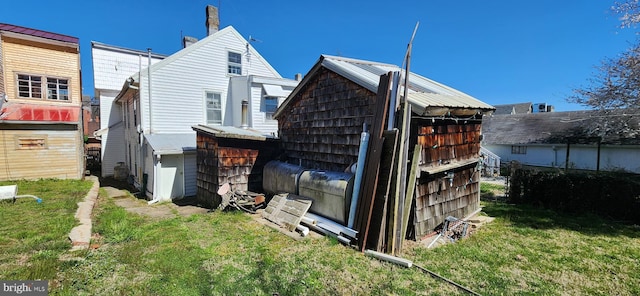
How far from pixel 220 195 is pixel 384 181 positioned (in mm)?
5531

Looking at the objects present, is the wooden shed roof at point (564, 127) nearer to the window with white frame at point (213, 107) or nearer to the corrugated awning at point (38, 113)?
the window with white frame at point (213, 107)

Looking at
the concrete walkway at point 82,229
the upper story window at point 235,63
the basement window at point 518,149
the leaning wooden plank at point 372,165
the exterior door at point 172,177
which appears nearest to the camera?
the concrete walkway at point 82,229

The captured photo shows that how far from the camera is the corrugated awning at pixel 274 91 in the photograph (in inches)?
553

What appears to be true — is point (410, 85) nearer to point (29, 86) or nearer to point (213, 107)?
point (213, 107)

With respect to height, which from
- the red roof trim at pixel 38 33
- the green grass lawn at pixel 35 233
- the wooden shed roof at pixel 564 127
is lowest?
the green grass lawn at pixel 35 233

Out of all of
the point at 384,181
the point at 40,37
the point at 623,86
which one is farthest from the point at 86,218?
the point at 623,86

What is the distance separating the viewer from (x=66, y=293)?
148 inches

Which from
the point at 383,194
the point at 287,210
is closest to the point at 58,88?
the point at 287,210

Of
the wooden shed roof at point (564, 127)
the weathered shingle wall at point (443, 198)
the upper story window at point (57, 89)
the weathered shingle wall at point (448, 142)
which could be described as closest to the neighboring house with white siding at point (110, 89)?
the upper story window at point (57, 89)

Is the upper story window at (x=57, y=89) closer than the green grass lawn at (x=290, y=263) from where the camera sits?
No

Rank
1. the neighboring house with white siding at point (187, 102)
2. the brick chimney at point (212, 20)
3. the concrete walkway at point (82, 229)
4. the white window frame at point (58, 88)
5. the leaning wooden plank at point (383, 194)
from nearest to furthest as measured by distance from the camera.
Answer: the concrete walkway at point (82, 229), the leaning wooden plank at point (383, 194), the neighboring house with white siding at point (187, 102), the white window frame at point (58, 88), the brick chimney at point (212, 20)

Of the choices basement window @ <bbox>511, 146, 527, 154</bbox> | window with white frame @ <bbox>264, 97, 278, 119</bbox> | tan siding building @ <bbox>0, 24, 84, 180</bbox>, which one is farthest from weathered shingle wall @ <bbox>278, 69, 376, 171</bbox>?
basement window @ <bbox>511, 146, 527, 154</bbox>

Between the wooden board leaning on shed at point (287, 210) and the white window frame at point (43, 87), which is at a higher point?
the white window frame at point (43, 87)

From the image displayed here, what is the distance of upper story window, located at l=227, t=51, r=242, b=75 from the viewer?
1502cm
